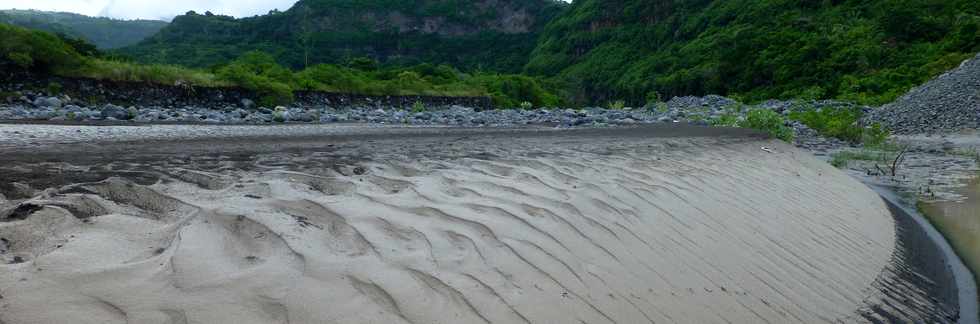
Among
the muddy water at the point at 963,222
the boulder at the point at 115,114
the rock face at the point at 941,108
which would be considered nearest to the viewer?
the muddy water at the point at 963,222

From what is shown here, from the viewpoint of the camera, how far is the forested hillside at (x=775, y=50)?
97.4 feet

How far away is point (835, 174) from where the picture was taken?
21.0 feet

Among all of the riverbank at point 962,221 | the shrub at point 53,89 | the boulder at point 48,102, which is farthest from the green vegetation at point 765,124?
the shrub at point 53,89

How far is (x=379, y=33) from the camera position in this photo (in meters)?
84.0

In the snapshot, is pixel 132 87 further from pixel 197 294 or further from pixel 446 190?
pixel 197 294

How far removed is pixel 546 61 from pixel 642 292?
78333mm

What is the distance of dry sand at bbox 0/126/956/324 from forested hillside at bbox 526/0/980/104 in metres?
23.3

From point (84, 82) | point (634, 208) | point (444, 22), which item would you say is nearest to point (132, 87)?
point (84, 82)

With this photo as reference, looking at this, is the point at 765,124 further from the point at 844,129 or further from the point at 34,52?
the point at 34,52

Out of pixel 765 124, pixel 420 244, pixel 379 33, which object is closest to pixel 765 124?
pixel 765 124

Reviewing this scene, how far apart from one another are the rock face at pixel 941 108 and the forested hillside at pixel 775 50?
5736mm

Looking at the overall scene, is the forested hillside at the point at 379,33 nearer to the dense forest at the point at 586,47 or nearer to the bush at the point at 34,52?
the dense forest at the point at 586,47

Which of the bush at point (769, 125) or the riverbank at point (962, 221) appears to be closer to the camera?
the riverbank at point (962, 221)

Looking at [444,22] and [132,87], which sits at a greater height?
[444,22]
